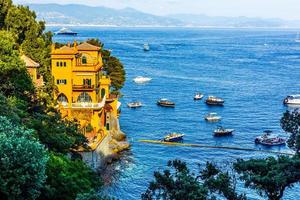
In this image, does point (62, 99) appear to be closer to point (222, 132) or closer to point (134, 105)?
point (222, 132)

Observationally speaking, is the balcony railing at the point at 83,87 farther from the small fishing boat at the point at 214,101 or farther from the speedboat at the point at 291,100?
the speedboat at the point at 291,100

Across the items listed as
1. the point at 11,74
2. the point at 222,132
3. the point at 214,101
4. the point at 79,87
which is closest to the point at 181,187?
the point at 11,74

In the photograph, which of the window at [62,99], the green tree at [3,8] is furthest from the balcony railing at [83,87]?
the green tree at [3,8]

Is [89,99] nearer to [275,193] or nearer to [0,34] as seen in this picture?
[0,34]

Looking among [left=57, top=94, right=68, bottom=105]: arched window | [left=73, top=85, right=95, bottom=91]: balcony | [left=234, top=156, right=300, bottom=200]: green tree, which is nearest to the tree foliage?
[left=234, top=156, right=300, bottom=200]: green tree

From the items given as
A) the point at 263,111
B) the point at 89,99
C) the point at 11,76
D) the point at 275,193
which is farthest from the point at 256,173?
the point at 263,111

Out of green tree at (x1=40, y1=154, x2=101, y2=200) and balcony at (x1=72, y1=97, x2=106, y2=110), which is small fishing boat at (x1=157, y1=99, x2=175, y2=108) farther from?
green tree at (x1=40, y1=154, x2=101, y2=200)

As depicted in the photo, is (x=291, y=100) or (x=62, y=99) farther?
(x=291, y=100)
